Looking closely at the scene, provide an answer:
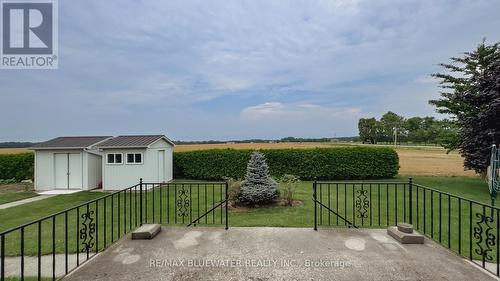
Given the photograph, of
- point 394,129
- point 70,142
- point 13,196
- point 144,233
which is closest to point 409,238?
point 144,233

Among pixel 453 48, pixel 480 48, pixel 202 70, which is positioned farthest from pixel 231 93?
pixel 480 48

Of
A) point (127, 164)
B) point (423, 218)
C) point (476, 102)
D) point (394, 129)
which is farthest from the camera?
point (394, 129)

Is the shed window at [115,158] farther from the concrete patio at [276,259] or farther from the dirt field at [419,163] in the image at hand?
the concrete patio at [276,259]

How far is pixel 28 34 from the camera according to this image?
271 inches

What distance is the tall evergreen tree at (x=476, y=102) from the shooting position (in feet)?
31.9

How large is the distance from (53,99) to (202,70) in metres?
7.94

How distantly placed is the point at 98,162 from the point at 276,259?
14.0 m

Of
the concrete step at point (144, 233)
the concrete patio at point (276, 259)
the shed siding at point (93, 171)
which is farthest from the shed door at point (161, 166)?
the concrete patio at point (276, 259)

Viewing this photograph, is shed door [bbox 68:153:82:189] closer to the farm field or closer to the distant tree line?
the farm field

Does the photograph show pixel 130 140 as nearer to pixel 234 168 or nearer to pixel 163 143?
pixel 163 143

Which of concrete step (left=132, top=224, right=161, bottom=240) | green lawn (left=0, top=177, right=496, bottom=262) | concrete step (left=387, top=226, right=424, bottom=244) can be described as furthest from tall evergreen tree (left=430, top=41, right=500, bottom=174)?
concrete step (left=132, top=224, right=161, bottom=240)

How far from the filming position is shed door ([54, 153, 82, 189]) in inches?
501

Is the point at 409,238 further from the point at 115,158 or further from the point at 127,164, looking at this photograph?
the point at 115,158

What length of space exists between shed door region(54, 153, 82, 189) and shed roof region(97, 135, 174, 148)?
1.57 meters
